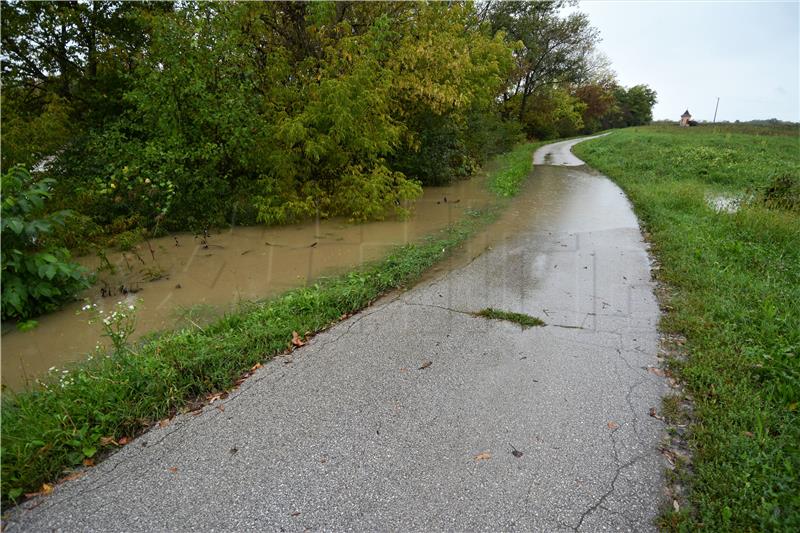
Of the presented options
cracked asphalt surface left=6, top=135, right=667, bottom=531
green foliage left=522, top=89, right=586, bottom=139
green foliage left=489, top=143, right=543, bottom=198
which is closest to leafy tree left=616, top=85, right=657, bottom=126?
green foliage left=522, top=89, right=586, bottom=139

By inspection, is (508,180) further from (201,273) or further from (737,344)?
(737,344)

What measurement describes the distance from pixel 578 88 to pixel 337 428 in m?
57.0

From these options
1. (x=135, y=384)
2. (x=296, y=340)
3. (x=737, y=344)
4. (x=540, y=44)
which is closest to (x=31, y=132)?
(x=135, y=384)

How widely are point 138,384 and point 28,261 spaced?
2596mm

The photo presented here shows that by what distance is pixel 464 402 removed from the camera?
10.3ft

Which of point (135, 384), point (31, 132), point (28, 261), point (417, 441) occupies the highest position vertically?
point (31, 132)

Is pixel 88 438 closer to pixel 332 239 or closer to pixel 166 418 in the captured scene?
pixel 166 418

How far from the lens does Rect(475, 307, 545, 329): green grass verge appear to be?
14.2 feet

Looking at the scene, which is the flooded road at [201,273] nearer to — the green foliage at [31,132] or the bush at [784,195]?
the green foliage at [31,132]

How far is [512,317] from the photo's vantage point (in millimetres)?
4441

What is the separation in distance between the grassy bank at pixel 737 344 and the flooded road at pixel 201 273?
405 centimetres

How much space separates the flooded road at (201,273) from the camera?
4385 millimetres

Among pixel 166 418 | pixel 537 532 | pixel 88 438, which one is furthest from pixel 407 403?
pixel 88 438

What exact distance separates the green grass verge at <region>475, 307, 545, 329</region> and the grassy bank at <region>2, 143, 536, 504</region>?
128 cm
